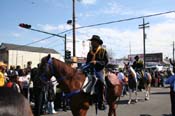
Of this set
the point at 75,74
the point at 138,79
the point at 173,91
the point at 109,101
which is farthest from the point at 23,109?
the point at 138,79

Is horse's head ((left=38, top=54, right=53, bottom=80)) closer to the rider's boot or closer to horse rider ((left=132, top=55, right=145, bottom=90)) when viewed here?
the rider's boot

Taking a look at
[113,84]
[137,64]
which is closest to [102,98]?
[113,84]

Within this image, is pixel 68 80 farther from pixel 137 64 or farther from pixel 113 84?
pixel 137 64

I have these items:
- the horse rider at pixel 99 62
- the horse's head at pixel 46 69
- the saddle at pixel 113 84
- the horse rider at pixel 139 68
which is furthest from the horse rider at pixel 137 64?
the horse's head at pixel 46 69

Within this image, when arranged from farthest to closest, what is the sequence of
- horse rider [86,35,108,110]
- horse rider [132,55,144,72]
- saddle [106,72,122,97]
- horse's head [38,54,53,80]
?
horse rider [132,55,144,72]
saddle [106,72,122,97]
horse rider [86,35,108,110]
horse's head [38,54,53,80]

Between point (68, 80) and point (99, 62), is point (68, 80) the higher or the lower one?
the lower one

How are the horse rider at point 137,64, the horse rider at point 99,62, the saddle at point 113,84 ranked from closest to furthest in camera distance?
the horse rider at point 99,62, the saddle at point 113,84, the horse rider at point 137,64

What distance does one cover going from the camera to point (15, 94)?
297 centimetres

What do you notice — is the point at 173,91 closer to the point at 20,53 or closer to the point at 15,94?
the point at 15,94

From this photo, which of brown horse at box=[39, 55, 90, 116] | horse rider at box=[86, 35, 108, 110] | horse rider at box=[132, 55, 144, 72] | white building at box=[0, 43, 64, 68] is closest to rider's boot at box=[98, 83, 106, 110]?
horse rider at box=[86, 35, 108, 110]

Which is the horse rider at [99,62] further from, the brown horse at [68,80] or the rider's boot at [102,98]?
the brown horse at [68,80]

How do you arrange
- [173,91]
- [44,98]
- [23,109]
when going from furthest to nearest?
1. [44,98]
2. [173,91]
3. [23,109]

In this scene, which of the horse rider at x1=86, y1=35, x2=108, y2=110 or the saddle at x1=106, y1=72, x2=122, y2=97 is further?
the saddle at x1=106, y1=72, x2=122, y2=97

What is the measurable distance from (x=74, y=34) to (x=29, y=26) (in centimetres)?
379
